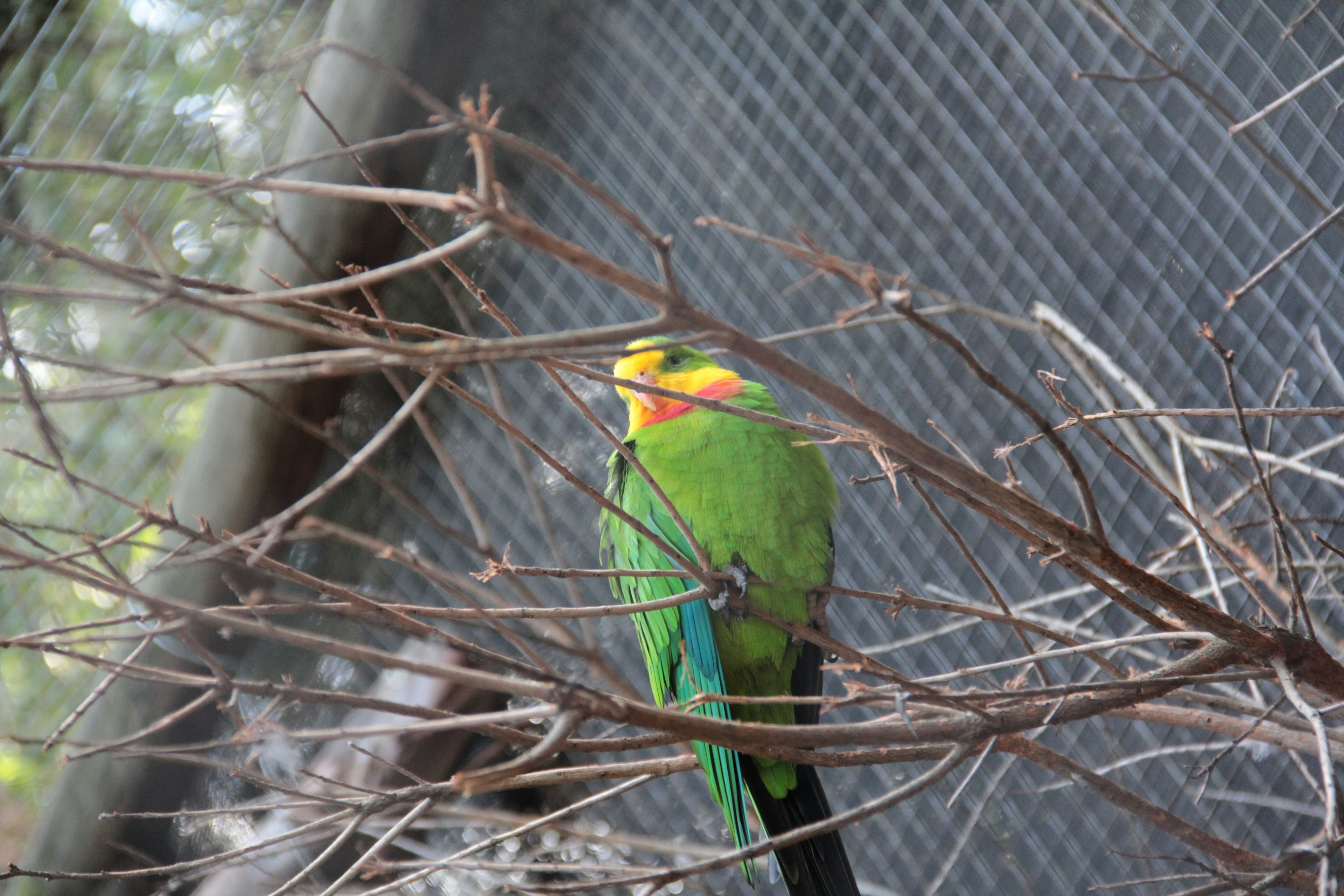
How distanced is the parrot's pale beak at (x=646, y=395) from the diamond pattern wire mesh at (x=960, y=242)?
0.39m

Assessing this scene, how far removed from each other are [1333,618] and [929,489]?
615mm

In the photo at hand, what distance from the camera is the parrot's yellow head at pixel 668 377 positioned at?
1.16 m

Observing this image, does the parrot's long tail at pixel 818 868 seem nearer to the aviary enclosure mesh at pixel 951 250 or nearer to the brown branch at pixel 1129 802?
the brown branch at pixel 1129 802

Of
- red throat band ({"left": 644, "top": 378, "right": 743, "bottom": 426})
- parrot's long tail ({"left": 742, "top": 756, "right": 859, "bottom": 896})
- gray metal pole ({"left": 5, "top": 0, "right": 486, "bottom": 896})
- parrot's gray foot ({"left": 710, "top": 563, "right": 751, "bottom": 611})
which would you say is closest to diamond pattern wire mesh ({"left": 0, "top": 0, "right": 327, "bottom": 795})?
gray metal pole ({"left": 5, "top": 0, "right": 486, "bottom": 896})

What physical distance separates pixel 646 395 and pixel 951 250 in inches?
26.3

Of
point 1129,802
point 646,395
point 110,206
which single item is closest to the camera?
point 1129,802

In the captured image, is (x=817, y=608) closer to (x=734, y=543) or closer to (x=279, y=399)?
(x=734, y=543)

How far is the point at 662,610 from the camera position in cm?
107

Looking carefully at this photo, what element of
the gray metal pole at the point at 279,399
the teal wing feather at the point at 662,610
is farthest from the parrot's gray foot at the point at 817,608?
the gray metal pole at the point at 279,399

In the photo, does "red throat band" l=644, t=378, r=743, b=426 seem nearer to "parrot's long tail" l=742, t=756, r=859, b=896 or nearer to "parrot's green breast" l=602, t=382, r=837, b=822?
"parrot's green breast" l=602, t=382, r=837, b=822

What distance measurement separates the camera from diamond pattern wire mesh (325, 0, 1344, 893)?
1.34m

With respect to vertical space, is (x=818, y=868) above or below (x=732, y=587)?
below

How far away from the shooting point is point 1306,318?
132 centimetres

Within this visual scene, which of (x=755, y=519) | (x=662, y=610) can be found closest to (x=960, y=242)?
(x=755, y=519)
